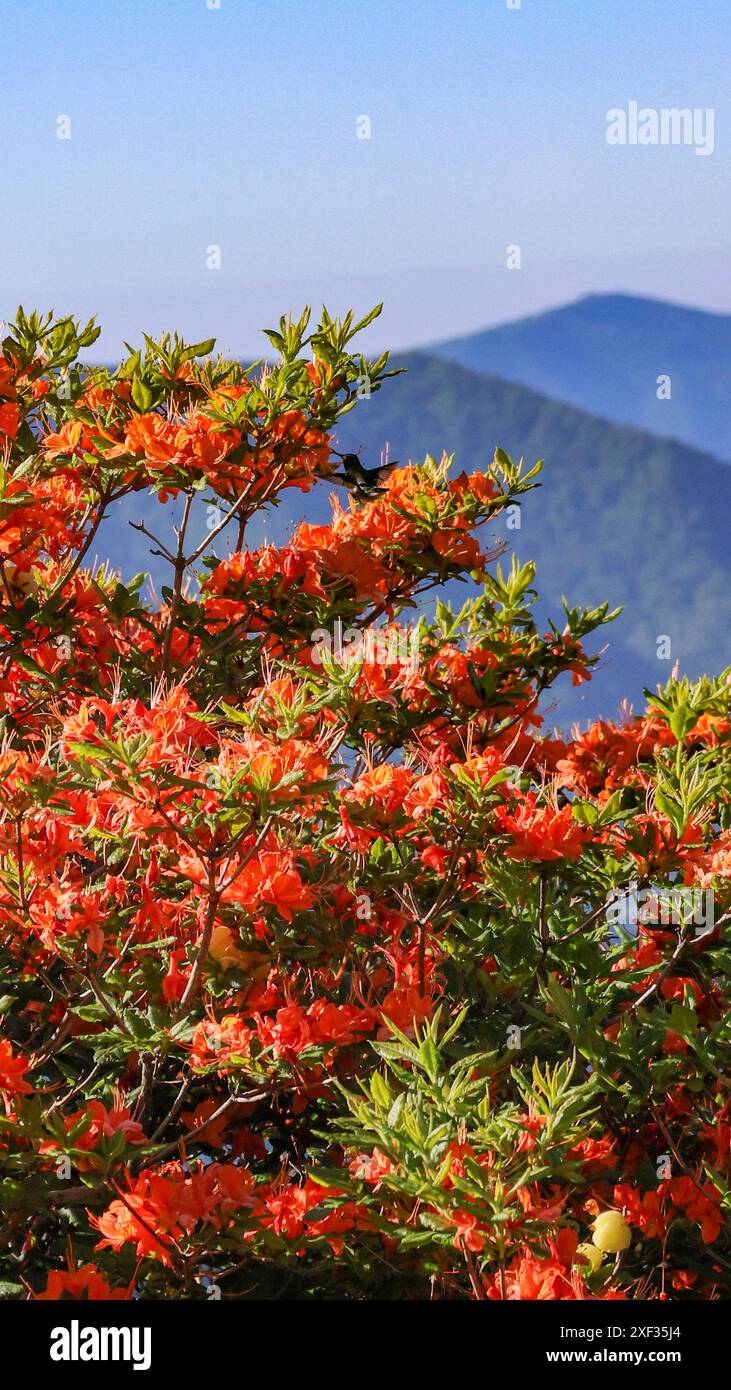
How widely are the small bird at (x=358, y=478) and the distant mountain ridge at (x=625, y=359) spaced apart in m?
28.8

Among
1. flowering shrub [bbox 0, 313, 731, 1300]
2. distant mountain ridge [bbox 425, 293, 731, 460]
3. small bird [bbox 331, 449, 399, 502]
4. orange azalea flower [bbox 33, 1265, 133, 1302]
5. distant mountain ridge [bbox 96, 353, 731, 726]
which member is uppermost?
distant mountain ridge [bbox 425, 293, 731, 460]

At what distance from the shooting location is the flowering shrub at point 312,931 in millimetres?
2057

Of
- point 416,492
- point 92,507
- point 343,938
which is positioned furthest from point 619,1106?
point 92,507

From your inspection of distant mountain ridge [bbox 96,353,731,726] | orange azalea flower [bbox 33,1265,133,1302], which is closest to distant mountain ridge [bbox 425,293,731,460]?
distant mountain ridge [bbox 96,353,731,726]

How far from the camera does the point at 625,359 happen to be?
34.8 m

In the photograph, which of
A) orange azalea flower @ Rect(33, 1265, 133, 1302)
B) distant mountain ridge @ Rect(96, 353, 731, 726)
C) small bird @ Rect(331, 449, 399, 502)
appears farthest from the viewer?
distant mountain ridge @ Rect(96, 353, 731, 726)

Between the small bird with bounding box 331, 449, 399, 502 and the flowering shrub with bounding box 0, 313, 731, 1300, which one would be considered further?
the small bird with bounding box 331, 449, 399, 502

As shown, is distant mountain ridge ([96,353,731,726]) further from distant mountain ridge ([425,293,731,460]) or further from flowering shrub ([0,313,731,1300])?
flowering shrub ([0,313,731,1300])

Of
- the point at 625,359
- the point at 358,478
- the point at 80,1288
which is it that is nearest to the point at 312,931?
the point at 80,1288

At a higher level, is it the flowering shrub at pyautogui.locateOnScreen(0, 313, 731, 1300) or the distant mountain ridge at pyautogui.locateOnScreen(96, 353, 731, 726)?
the distant mountain ridge at pyautogui.locateOnScreen(96, 353, 731, 726)

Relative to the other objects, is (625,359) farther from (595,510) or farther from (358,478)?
(358,478)

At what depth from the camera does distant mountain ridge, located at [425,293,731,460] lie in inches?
1271

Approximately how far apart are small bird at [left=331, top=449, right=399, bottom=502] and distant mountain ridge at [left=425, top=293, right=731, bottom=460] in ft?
94.6
